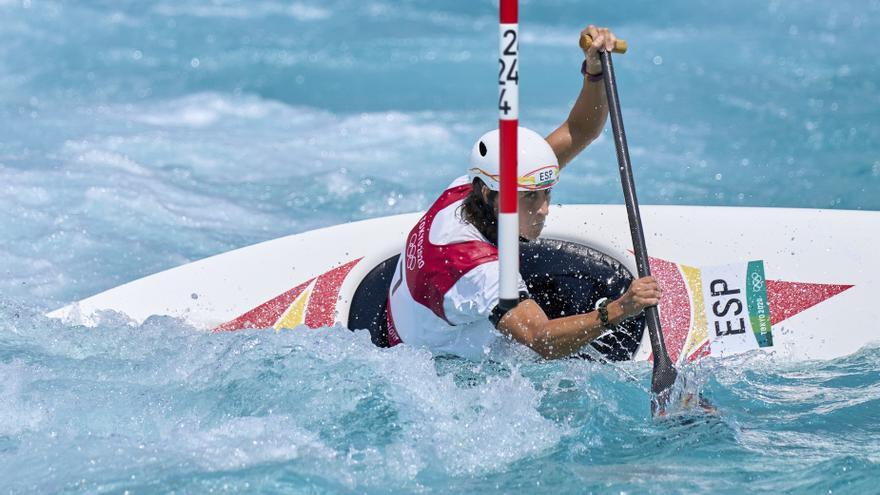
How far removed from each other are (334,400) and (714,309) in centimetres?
138

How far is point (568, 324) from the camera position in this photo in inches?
106

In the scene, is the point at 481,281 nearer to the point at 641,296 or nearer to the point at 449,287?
the point at 449,287

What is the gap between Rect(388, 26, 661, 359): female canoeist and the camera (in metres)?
2.68

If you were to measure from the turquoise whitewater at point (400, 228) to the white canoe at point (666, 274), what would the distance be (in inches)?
0.4

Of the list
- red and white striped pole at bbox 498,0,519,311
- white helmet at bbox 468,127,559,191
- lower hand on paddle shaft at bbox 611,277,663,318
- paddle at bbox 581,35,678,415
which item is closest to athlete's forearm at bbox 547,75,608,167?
paddle at bbox 581,35,678,415

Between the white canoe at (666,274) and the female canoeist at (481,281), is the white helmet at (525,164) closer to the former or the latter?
the female canoeist at (481,281)

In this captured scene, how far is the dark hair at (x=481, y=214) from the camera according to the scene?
9.12ft

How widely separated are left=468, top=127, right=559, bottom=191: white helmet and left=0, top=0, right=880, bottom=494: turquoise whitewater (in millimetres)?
495

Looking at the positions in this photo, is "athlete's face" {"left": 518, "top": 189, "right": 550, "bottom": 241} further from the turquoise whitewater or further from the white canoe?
the white canoe

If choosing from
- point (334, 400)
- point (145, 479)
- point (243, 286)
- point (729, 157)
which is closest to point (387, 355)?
point (334, 400)

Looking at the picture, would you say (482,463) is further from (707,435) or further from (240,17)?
(240,17)

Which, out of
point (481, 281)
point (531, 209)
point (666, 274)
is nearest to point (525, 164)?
point (531, 209)

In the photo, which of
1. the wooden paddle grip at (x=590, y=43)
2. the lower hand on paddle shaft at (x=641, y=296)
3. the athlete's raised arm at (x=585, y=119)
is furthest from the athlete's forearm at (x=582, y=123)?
the lower hand on paddle shaft at (x=641, y=296)

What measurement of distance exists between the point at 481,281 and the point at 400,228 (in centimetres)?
125
